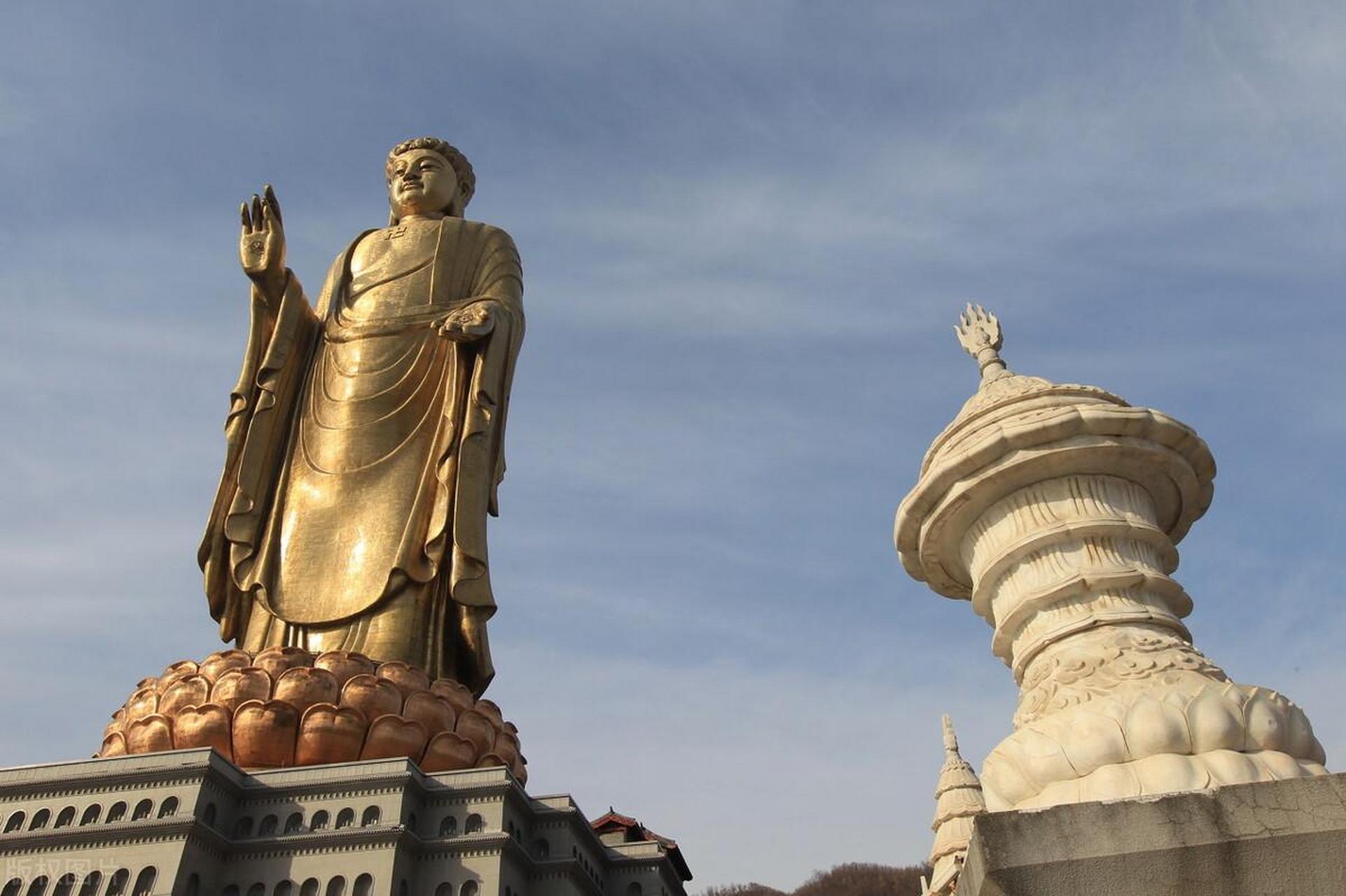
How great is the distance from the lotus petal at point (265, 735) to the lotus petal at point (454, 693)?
0.97 meters

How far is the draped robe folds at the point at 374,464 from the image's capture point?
365 inches

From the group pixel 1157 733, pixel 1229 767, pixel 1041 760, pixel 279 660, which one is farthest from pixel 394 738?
pixel 1229 767

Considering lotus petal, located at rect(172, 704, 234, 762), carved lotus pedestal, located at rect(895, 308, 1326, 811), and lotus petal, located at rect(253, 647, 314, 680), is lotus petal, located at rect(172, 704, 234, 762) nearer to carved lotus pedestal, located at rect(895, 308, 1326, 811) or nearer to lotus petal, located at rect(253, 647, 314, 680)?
lotus petal, located at rect(253, 647, 314, 680)

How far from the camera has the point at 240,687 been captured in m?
7.40

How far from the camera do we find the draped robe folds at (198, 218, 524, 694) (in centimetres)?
927

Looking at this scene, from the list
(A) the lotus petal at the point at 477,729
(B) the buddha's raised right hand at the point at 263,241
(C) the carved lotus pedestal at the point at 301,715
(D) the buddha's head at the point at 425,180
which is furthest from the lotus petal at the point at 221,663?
(D) the buddha's head at the point at 425,180

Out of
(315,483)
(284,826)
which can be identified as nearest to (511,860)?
(284,826)

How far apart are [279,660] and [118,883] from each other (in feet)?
5.81

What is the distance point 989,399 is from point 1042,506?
0.59m

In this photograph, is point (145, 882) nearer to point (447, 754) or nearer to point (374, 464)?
point (447, 754)

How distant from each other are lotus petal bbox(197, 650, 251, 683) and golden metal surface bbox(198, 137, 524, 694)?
1.18m

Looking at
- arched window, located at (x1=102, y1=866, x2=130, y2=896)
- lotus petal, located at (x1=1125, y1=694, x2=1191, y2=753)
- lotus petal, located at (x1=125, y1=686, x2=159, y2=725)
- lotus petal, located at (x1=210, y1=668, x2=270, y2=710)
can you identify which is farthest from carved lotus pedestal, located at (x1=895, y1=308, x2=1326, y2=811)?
lotus petal, located at (x1=125, y1=686, x2=159, y2=725)

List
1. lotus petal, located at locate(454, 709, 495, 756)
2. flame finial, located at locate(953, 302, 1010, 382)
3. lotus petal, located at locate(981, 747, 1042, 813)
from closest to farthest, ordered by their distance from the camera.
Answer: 1. lotus petal, located at locate(981, 747, 1042, 813)
2. flame finial, located at locate(953, 302, 1010, 382)
3. lotus petal, located at locate(454, 709, 495, 756)

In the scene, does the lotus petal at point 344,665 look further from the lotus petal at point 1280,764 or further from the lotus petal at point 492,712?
the lotus petal at point 1280,764
